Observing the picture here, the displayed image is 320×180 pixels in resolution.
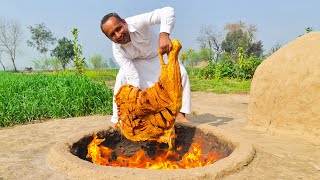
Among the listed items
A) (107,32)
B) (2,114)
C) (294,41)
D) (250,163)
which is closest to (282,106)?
(294,41)

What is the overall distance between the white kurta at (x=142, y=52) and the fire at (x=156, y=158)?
724 mm

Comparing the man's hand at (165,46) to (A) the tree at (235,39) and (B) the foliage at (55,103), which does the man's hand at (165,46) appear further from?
(A) the tree at (235,39)

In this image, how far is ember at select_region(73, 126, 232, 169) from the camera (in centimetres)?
307

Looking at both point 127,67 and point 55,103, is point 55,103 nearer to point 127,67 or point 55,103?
point 55,103

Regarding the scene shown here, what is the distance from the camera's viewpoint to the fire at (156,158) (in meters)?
3.01

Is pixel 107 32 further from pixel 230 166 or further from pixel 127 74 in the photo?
pixel 230 166

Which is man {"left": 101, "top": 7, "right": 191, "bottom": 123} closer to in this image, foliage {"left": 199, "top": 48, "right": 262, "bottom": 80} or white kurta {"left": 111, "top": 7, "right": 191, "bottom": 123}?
white kurta {"left": 111, "top": 7, "right": 191, "bottom": 123}

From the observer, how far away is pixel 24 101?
6266 mm

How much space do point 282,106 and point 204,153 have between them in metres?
1.21

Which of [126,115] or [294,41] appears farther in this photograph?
[294,41]

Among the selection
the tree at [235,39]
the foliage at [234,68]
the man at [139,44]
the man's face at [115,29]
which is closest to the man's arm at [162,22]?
the man at [139,44]

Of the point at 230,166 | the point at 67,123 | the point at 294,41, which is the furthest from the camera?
the point at 67,123

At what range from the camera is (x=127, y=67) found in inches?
144

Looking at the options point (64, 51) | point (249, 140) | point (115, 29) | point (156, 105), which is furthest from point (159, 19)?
point (64, 51)
